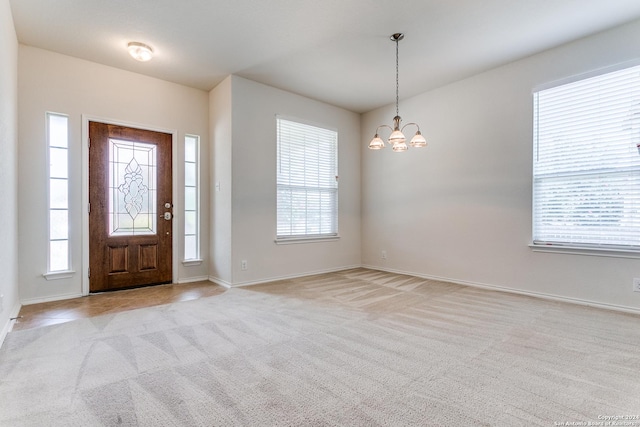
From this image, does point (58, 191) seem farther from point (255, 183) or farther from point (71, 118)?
point (255, 183)

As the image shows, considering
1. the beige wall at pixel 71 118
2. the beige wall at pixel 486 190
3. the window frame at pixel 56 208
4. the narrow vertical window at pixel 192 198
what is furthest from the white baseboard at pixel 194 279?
the beige wall at pixel 486 190

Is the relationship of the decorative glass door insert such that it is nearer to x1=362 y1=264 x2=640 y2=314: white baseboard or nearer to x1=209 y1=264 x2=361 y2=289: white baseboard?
x1=209 y1=264 x2=361 y2=289: white baseboard

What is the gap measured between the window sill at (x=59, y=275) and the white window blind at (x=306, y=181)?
8.70 feet

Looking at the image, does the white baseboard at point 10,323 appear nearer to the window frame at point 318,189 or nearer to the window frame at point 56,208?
the window frame at point 56,208

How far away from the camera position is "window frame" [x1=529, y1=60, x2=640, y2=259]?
10.5 feet

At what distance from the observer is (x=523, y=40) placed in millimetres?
3463

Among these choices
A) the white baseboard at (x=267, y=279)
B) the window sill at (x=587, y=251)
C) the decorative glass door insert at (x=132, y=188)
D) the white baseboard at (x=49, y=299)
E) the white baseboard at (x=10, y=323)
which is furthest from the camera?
the white baseboard at (x=267, y=279)

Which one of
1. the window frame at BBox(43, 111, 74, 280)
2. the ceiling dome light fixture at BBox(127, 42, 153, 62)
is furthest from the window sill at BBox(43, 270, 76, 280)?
the ceiling dome light fixture at BBox(127, 42, 153, 62)

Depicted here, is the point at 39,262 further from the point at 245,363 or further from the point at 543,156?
the point at 543,156

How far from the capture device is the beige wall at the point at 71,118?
11.6 feet

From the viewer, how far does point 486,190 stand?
4227 mm

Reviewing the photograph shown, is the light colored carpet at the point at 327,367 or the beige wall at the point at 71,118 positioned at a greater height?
the beige wall at the point at 71,118

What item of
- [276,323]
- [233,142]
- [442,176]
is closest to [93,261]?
[233,142]

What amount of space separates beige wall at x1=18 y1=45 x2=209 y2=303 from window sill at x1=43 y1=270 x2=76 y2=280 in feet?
0.13
